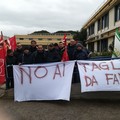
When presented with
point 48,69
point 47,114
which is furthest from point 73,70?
point 47,114

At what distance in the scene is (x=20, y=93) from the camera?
8.40m

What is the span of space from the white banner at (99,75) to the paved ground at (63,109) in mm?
436

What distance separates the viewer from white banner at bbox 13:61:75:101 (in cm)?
816

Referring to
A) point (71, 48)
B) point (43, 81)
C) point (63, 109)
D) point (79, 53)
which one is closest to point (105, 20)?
point (71, 48)

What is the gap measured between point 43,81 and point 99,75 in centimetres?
159

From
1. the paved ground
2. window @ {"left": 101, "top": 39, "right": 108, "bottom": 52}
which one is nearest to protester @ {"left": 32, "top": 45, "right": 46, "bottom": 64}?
the paved ground

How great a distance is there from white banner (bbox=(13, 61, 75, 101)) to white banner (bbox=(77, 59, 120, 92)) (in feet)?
1.21

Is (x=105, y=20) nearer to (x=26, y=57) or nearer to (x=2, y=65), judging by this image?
(x=26, y=57)

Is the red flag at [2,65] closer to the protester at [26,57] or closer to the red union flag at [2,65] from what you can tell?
the red union flag at [2,65]

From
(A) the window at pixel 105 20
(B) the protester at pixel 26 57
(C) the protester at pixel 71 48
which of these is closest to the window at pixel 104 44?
(A) the window at pixel 105 20

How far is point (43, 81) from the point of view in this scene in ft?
27.3

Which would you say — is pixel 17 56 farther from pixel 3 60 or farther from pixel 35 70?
pixel 35 70

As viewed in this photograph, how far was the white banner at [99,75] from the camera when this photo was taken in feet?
26.4

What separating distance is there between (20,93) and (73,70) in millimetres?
1662
